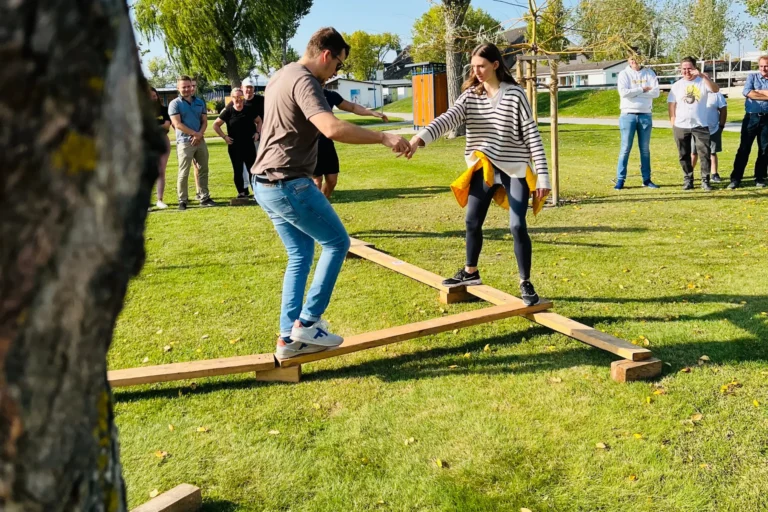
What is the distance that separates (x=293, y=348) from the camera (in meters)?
4.82

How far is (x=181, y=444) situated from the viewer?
13.4ft

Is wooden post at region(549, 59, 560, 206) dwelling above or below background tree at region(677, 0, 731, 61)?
below

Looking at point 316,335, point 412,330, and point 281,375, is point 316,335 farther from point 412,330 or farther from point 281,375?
point 412,330

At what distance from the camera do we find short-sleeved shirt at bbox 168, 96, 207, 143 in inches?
485

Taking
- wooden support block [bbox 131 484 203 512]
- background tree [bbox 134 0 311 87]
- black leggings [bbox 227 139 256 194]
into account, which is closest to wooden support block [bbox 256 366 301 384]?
wooden support block [bbox 131 484 203 512]

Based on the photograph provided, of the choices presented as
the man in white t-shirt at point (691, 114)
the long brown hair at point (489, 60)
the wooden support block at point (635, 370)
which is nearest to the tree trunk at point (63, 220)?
the wooden support block at point (635, 370)

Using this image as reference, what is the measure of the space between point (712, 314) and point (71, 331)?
5721mm

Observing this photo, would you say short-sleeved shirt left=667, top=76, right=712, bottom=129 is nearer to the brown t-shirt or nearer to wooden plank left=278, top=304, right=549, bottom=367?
wooden plank left=278, top=304, right=549, bottom=367

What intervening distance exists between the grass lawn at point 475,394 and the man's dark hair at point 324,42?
→ 7.32 feet

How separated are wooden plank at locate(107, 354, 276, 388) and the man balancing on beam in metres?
0.19

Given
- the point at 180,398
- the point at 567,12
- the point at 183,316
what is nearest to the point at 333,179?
the point at 183,316

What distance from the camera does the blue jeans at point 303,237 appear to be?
4.54 metres

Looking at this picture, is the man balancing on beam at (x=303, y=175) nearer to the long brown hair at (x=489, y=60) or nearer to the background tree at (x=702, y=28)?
the long brown hair at (x=489, y=60)

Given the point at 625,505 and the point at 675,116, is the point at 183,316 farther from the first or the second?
the point at 675,116
